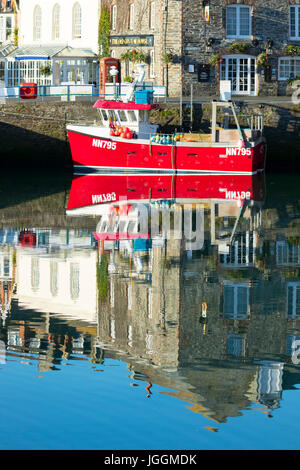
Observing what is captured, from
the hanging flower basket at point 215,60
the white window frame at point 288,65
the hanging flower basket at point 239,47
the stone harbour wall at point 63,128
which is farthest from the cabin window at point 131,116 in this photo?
the white window frame at point 288,65

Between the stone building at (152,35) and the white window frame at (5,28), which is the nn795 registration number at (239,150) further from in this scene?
the white window frame at (5,28)

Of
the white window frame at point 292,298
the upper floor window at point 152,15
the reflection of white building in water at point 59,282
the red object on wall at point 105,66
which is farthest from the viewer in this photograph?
the upper floor window at point 152,15

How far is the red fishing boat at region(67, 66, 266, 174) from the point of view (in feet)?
120

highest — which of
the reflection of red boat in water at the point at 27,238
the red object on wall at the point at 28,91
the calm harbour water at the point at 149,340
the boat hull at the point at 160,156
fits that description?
the red object on wall at the point at 28,91

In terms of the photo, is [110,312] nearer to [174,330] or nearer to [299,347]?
[174,330]

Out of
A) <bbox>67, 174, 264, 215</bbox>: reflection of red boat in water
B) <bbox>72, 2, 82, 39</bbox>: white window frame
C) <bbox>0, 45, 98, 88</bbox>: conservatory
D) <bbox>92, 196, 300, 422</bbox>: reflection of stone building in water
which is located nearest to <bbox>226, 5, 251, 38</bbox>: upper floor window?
<bbox>0, 45, 98, 88</bbox>: conservatory

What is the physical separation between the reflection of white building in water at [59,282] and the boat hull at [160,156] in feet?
56.1

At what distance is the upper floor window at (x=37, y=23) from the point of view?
5212cm

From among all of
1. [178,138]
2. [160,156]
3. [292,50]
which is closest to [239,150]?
[178,138]

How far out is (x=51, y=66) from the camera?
49.6 metres

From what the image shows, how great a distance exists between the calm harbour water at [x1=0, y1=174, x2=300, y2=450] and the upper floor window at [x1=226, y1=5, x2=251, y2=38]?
23743 mm

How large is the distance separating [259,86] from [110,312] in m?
32.3

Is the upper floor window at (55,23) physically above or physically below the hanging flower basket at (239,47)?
above

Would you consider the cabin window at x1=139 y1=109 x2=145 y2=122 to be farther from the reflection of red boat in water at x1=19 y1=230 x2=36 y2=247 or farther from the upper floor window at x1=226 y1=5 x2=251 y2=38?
the reflection of red boat in water at x1=19 y1=230 x2=36 y2=247
